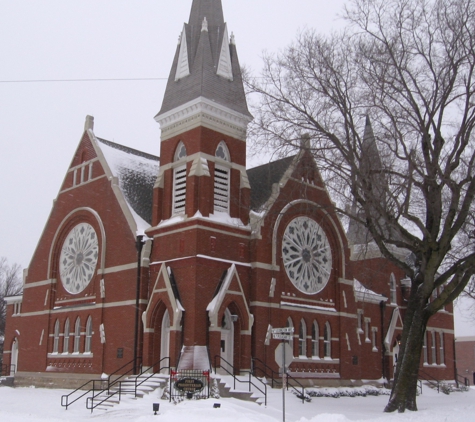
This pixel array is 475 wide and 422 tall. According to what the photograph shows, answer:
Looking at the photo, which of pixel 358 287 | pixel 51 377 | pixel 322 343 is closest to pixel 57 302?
pixel 51 377

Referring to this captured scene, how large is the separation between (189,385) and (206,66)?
14.9 meters

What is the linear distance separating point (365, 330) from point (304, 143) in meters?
17.5

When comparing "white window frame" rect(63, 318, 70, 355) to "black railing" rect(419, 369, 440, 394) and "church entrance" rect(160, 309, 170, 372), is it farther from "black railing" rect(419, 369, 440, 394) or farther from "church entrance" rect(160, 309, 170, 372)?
"black railing" rect(419, 369, 440, 394)

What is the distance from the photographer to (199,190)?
89.1ft

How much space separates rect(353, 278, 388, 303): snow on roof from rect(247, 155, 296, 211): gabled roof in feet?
26.1

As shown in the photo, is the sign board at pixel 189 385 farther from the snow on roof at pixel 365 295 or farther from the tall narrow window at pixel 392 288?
the tall narrow window at pixel 392 288

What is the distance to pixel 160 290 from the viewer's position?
26.3m

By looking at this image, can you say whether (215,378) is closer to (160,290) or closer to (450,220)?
(160,290)

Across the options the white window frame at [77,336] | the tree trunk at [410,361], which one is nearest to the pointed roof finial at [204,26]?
the white window frame at [77,336]

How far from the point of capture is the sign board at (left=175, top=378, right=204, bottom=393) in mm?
21391

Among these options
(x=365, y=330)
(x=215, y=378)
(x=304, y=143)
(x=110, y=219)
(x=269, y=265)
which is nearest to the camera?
(x=304, y=143)

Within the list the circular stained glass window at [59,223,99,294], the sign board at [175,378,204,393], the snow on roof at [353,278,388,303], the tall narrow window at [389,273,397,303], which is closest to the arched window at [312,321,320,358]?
the snow on roof at [353,278,388,303]

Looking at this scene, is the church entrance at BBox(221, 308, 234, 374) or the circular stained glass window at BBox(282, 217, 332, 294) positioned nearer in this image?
the church entrance at BBox(221, 308, 234, 374)

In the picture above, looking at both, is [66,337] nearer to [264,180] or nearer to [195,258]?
[195,258]
